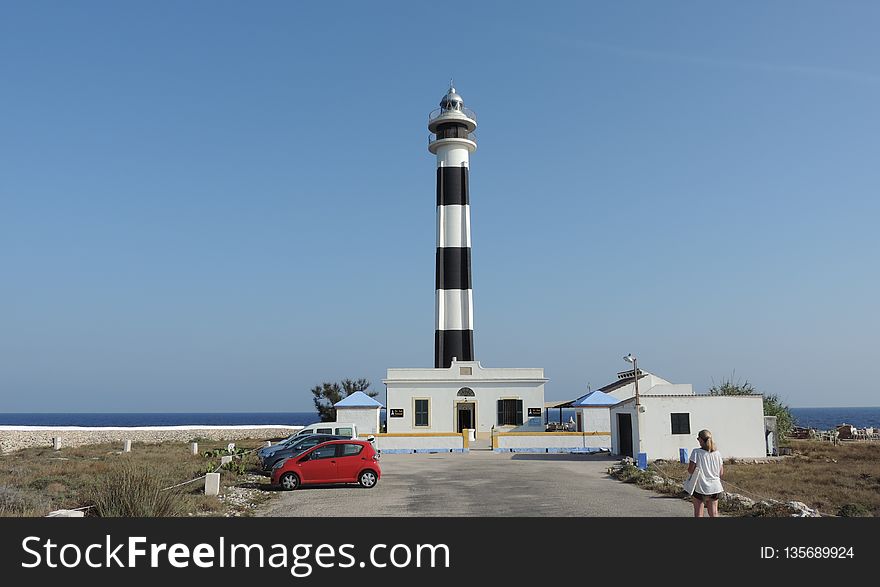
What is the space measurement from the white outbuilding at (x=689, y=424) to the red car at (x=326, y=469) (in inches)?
502

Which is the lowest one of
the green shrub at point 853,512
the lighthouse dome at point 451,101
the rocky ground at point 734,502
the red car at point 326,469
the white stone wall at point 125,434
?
the white stone wall at point 125,434

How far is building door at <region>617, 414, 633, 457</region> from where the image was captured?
29328 millimetres

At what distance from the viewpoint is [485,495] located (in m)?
17.5

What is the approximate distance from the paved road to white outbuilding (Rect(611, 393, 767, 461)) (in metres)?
3.37

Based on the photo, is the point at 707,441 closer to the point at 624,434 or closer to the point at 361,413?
the point at 624,434

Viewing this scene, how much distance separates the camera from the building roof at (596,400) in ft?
116

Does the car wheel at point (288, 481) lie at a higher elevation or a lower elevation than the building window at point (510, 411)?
lower

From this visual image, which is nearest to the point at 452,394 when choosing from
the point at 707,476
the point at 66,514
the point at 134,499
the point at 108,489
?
the point at 108,489

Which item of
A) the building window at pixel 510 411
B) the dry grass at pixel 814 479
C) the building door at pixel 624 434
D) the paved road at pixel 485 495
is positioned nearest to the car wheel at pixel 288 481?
the paved road at pixel 485 495

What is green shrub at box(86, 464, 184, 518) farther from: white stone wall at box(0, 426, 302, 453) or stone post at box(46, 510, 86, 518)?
white stone wall at box(0, 426, 302, 453)

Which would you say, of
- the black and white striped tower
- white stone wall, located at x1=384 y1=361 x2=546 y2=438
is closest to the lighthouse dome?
the black and white striped tower

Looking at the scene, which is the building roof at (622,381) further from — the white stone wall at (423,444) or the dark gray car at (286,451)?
the dark gray car at (286,451)
